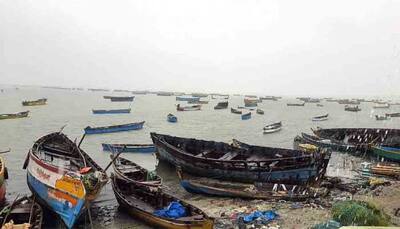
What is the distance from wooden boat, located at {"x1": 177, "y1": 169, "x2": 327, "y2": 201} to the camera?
704 inches

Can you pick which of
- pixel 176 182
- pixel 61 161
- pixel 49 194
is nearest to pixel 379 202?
pixel 176 182

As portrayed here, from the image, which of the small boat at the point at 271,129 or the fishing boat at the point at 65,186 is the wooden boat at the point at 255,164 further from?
the small boat at the point at 271,129

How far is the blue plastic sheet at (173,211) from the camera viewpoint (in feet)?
47.9

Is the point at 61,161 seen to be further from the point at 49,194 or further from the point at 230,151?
the point at 230,151

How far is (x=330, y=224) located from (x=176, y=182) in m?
11.8

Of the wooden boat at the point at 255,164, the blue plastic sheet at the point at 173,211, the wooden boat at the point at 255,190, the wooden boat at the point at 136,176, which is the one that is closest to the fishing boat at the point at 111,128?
the wooden boat at the point at 255,164

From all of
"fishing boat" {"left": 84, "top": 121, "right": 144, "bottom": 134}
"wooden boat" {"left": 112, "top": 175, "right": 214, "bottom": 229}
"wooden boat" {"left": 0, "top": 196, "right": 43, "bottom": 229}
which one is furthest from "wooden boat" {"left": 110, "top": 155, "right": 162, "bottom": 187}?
"fishing boat" {"left": 84, "top": 121, "right": 144, "bottom": 134}

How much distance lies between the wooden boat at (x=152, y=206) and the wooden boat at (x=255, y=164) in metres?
4.94

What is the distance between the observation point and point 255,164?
20000 millimetres

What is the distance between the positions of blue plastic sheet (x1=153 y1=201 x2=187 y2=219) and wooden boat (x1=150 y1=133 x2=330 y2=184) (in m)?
6.02

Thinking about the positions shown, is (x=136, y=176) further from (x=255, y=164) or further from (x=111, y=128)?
(x=111, y=128)

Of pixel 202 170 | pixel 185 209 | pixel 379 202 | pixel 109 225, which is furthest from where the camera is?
pixel 202 170

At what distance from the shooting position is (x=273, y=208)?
54.8ft

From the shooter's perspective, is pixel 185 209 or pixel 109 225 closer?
pixel 185 209
